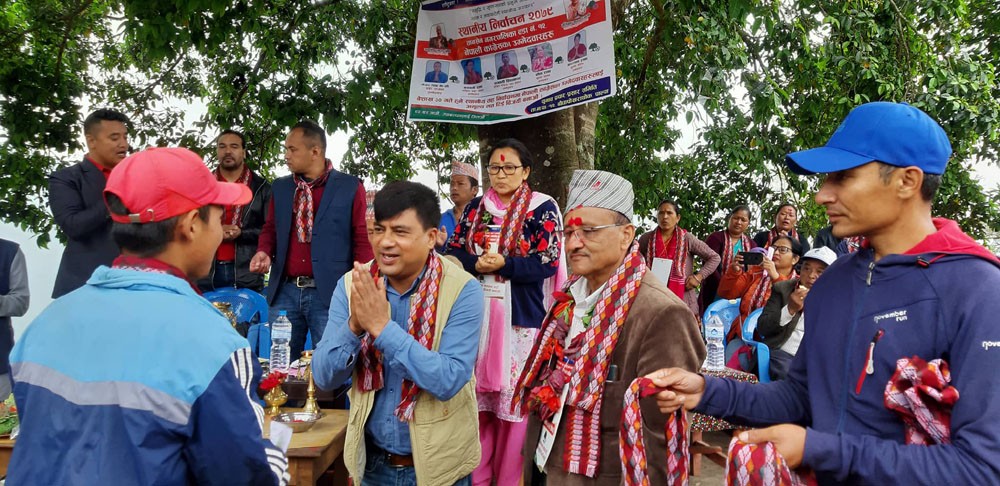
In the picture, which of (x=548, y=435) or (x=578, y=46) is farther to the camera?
(x=578, y=46)

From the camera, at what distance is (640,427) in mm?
1967

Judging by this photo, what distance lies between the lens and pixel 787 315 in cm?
491

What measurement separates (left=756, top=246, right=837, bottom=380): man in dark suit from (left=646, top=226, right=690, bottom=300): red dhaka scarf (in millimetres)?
1943

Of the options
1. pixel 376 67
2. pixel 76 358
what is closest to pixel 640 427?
pixel 76 358

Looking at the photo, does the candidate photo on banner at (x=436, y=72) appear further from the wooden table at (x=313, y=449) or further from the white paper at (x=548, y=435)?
the white paper at (x=548, y=435)

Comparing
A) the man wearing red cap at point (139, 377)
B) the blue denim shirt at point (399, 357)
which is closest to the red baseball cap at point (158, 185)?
the man wearing red cap at point (139, 377)

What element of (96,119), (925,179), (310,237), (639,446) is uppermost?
(96,119)

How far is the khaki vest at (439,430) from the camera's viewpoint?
8.09 ft

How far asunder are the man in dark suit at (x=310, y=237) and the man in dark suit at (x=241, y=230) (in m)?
0.45

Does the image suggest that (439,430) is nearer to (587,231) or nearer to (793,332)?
(587,231)

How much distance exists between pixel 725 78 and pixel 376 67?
337 centimetres

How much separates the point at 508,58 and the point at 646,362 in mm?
3280

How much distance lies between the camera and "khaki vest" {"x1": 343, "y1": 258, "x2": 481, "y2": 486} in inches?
97.1

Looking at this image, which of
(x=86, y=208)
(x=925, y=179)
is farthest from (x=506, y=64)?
(x=925, y=179)
